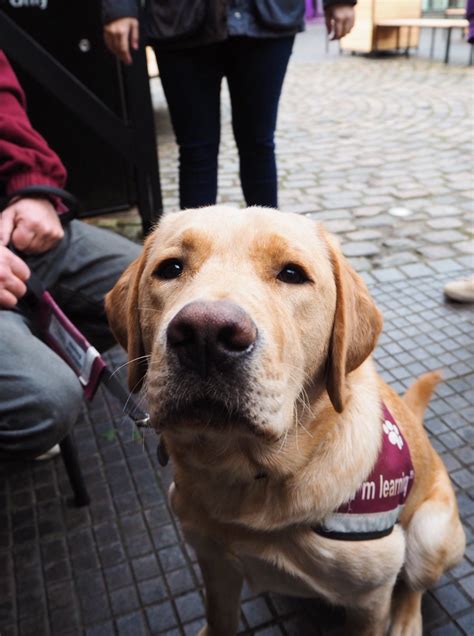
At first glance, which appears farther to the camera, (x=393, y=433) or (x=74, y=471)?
(x=74, y=471)

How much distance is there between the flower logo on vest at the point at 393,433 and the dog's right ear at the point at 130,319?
77 centimetres

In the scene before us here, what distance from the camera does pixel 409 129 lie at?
323 inches

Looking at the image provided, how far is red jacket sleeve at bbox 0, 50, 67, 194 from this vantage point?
2.37 meters

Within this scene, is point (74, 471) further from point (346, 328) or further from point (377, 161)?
point (377, 161)

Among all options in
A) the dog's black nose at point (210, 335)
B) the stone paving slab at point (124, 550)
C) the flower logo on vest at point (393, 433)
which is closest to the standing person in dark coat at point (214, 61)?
the stone paving slab at point (124, 550)

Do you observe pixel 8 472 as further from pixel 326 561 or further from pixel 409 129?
pixel 409 129

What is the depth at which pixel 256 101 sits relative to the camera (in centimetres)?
322

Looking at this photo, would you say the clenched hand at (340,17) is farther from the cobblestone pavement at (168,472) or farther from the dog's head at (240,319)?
the dog's head at (240,319)

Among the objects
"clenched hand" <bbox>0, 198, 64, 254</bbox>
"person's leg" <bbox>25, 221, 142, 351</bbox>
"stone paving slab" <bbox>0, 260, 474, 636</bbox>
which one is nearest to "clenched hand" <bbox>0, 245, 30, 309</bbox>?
"clenched hand" <bbox>0, 198, 64, 254</bbox>

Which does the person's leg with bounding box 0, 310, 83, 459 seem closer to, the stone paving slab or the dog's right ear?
the dog's right ear

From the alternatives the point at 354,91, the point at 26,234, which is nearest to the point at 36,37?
the point at 26,234

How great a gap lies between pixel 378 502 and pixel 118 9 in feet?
9.10

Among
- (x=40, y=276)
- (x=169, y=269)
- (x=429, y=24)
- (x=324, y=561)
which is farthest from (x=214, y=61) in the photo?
(x=429, y=24)

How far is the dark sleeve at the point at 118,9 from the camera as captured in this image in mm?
3072
